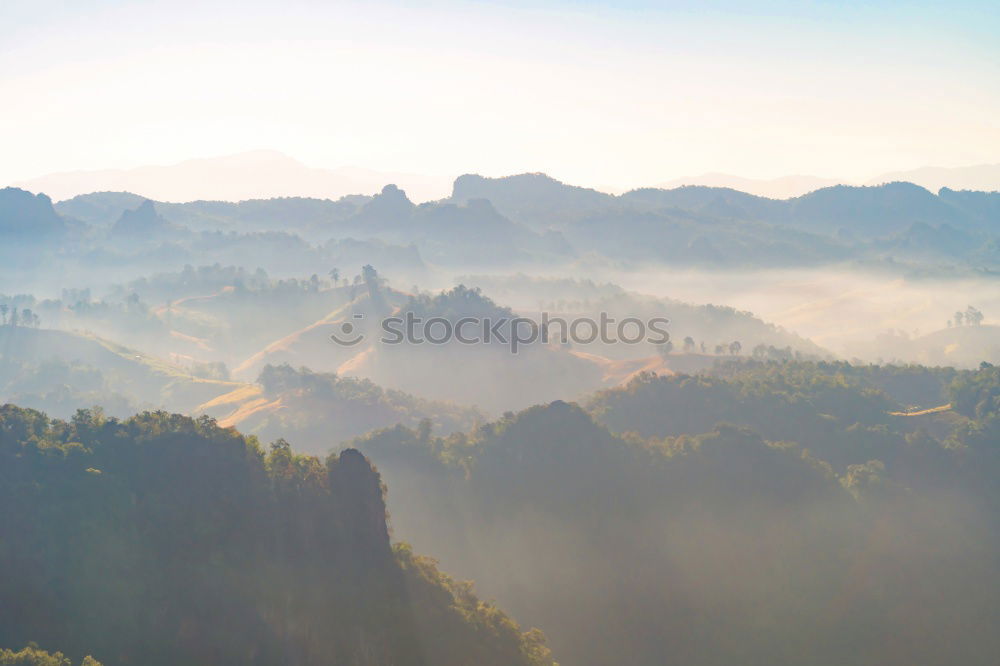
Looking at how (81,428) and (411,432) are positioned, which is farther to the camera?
(411,432)

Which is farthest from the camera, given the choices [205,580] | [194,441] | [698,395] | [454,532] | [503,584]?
[698,395]

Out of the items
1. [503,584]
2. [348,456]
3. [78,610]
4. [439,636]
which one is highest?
[348,456]

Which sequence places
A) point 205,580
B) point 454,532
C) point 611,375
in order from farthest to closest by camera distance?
point 611,375 < point 454,532 < point 205,580

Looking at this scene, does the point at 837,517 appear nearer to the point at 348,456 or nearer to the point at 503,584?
the point at 503,584

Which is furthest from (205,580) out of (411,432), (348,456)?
(411,432)

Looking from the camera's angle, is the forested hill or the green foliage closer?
the green foliage

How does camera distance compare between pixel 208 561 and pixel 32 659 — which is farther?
pixel 208 561

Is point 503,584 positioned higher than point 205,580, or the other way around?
point 205,580

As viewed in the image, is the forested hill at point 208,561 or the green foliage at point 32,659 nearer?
the green foliage at point 32,659
